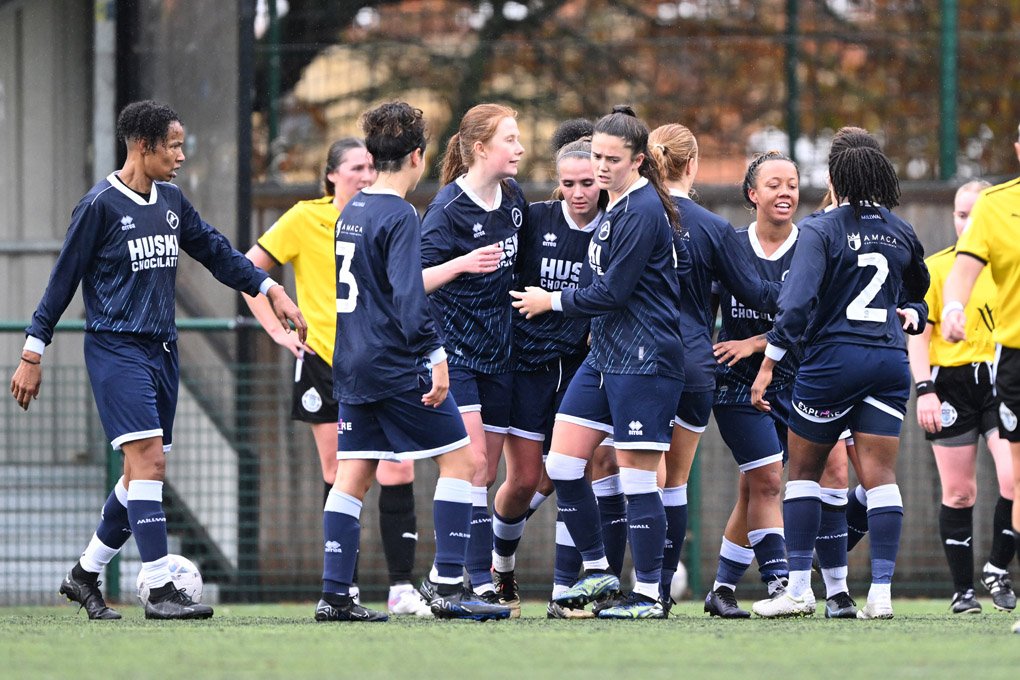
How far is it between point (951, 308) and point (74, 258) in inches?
140

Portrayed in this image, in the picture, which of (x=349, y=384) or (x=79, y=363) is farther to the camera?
(x=79, y=363)

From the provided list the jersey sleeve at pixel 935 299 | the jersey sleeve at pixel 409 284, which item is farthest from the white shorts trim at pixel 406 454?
the jersey sleeve at pixel 935 299

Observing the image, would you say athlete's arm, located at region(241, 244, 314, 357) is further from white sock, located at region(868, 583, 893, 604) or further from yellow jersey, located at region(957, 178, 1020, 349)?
yellow jersey, located at region(957, 178, 1020, 349)

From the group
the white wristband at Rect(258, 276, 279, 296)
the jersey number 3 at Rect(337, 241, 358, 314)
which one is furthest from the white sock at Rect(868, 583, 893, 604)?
the white wristband at Rect(258, 276, 279, 296)

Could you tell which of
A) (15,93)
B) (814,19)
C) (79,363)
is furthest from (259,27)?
(814,19)

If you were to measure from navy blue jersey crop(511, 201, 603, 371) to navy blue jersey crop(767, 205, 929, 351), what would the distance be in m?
0.97

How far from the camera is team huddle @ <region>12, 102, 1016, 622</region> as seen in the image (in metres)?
6.46

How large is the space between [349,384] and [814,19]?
6.85 m

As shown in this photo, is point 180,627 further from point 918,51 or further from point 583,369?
point 918,51

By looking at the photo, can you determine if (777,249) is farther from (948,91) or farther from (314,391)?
(948,91)

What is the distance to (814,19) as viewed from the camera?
1206 centimetres

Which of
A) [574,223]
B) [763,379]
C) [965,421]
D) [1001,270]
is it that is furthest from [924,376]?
[574,223]

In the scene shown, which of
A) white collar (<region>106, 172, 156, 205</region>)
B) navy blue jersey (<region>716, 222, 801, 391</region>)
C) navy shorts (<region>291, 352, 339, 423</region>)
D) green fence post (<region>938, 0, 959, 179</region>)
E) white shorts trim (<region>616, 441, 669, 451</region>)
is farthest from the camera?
green fence post (<region>938, 0, 959, 179</region>)

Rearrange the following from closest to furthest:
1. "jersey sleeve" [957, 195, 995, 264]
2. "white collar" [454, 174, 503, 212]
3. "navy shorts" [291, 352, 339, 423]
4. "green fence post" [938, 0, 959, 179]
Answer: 1. "jersey sleeve" [957, 195, 995, 264]
2. "white collar" [454, 174, 503, 212]
3. "navy shorts" [291, 352, 339, 423]
4. "green fence post" [938, 0, 959, 179]
